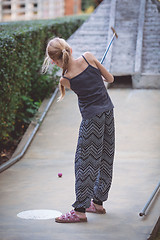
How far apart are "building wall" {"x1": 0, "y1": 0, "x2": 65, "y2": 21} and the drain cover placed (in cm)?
1619

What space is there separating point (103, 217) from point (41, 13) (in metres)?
16.7

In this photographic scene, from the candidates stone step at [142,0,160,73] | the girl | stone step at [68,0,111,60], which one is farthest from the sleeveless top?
stone step at [68,0,111,60]

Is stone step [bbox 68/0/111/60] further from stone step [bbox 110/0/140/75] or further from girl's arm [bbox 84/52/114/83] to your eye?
girl's arm [bbox 84/52/114/83]

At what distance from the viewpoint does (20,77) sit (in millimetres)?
7703

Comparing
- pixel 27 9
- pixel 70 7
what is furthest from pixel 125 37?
pixel 70 7

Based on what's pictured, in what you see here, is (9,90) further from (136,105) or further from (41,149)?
(136,105)

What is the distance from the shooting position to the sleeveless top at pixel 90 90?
13.1 ft

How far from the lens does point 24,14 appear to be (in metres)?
20.7

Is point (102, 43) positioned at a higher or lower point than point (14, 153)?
higher

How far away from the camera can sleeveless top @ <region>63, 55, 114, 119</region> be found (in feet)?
13.1

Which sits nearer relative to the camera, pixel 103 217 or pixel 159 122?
pixel 103 217

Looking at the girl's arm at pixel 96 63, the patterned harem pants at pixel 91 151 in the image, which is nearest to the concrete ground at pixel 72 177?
the patterned harem pants at pixel 91 151

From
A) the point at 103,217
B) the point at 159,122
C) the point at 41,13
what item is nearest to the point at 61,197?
the point at 103,217

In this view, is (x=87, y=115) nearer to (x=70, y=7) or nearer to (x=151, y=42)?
(x=151, y=42)
